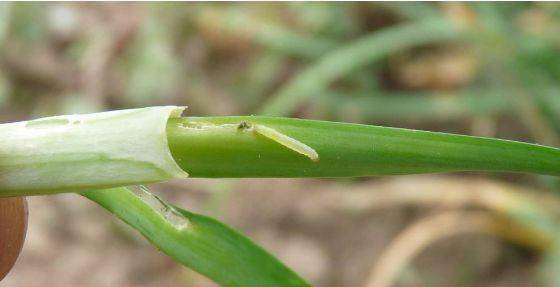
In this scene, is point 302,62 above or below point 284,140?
above

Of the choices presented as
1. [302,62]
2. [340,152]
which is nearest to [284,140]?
[340,152]

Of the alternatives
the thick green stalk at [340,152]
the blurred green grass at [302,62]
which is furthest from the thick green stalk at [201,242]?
the blurred green grass at [302,62]

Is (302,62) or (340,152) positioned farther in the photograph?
(302,62)

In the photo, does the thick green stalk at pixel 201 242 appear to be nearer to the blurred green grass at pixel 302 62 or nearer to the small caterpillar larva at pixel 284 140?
the small caterpillar larva at pixel 284 140

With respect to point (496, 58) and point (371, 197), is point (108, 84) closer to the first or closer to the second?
point (371, 197)

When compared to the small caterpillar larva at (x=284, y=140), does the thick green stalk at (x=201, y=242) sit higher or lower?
lower

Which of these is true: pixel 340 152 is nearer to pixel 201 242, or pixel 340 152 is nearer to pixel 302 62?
pixel 201 242

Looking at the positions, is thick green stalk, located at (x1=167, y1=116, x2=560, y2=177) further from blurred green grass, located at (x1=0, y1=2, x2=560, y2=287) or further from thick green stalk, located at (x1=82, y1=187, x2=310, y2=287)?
blurred green grass, located at (x1=0, y1=2, x2=560, y2=287)

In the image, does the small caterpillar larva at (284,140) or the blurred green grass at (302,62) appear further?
the blurred green grass at (302,62)
